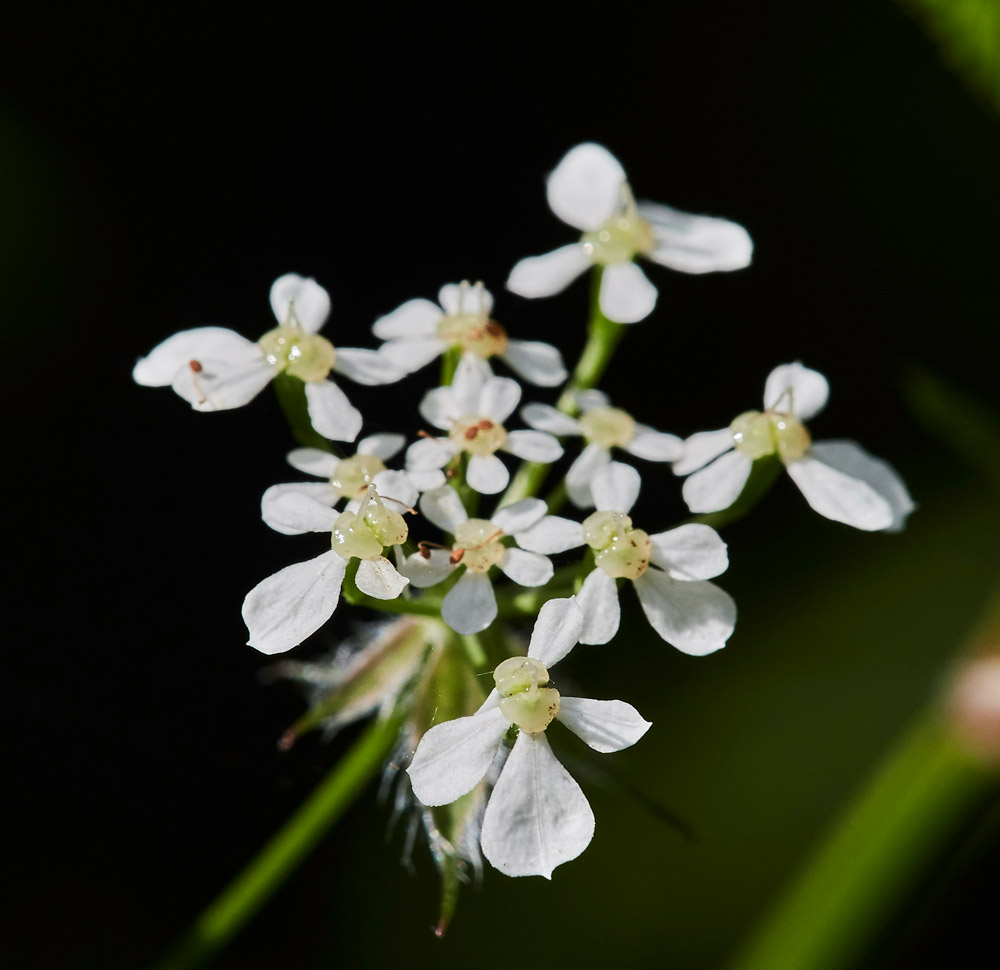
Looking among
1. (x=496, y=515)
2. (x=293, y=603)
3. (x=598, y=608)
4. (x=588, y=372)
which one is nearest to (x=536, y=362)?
(x=588, y=372)

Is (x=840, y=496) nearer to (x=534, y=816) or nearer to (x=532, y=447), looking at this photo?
(x=532, y=447)

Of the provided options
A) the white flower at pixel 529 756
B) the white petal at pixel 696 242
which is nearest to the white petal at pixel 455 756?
the white flower at pixel 529 756

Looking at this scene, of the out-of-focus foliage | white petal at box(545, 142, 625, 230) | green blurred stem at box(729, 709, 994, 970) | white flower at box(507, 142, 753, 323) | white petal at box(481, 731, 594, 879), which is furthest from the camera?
green blurred stem at box(729, 709, 994, 970)

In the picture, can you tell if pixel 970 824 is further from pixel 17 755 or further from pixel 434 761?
pixel 17 755

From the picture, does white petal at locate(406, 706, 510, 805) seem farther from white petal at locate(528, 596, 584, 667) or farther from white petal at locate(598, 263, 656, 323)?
white petal at locate(598, 263, 656, 323)

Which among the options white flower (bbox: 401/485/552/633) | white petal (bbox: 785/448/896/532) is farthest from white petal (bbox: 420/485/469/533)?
white petal (bbox: 785/448/896/532)

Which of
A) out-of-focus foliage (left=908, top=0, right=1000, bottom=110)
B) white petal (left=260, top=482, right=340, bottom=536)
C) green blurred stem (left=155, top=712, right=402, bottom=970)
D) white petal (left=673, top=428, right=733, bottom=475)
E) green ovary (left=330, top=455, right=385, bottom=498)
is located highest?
out-of-focus foliage (left=908, top=0, right=1000, bottom=110)
